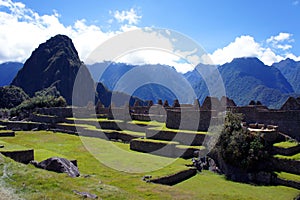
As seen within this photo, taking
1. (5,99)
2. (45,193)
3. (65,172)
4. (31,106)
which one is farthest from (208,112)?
(5,99)

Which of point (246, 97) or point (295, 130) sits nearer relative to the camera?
point (295, 130)

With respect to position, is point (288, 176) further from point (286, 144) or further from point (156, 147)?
point (156, 147)

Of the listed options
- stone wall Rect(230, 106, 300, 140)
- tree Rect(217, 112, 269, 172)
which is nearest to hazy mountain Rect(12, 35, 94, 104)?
stone wall Rect(230, 106, 300, 140)

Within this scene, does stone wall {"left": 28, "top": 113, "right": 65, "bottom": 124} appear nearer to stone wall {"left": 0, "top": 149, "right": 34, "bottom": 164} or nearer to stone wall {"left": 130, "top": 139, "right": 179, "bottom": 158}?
stone wall {"left": 130, "top": 139, "right": 179, "bottom": 158}

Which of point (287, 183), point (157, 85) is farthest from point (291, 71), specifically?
point (287, 183)

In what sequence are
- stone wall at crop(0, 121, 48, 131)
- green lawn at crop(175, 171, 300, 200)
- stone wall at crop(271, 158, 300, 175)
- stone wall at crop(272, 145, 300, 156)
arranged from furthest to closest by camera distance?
stone wall at crop(0, 121, 48, 131), stone wall at crop(272, 145, 300, 156), stone wall at crop(271, 158, 300, 175), green lawn at crop(175, 171, 300, 200)

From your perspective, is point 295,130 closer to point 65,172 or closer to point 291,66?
point 65,172

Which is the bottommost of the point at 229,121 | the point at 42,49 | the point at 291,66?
the point at 229,121

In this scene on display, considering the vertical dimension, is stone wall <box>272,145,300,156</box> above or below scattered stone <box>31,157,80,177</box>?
below

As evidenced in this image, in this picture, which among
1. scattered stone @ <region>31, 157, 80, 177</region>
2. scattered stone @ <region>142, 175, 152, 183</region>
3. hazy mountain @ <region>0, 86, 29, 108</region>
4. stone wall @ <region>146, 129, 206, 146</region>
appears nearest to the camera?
scattered stone @ <region>31, 157, 80, 177</region>
